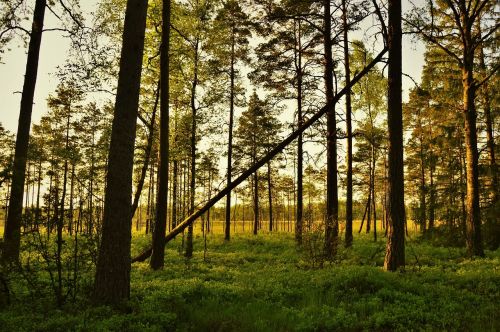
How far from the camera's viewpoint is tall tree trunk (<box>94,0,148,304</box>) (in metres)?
6.66

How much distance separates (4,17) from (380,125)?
27.3 m

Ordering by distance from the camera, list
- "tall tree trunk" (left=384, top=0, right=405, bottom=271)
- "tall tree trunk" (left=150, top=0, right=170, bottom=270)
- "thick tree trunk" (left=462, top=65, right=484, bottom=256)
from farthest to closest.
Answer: "thick tree trunk" (left=462, top=65, right=484, bottom=256)
"tall tree trunk" (left=150, top=0, right=170, bottom=270)
"tall tree trunk" (left=384, top=0, right=405, bottom=271)

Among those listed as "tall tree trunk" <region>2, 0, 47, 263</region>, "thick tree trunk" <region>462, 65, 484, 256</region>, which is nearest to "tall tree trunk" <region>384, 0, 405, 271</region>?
"thick tree trunk" <region>462, 65, 484, 256</region>

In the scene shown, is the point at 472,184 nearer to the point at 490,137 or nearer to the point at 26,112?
the point at 490,137

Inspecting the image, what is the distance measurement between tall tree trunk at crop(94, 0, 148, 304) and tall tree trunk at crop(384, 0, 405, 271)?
674cm

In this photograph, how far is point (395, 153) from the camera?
9.81m

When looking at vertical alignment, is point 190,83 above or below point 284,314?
above

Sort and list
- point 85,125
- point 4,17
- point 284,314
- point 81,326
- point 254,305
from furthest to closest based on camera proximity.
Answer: point 85,125, point 4,17, point 254,305, point 284,314, point 81,326

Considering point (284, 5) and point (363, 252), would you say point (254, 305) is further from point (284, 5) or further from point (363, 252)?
point (284, 5)

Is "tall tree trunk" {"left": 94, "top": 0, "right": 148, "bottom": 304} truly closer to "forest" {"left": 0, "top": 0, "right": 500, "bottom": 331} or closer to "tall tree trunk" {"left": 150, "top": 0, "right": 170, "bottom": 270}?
"forest" {"left": 0, "top": 0, "right": 500, "bottom": 331}

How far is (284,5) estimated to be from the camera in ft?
51.8

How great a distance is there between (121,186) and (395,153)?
7070mm

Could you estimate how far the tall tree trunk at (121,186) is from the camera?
21.9 ft

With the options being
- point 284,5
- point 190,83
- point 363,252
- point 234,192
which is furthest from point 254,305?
point 234,192
